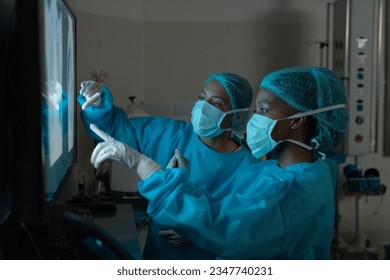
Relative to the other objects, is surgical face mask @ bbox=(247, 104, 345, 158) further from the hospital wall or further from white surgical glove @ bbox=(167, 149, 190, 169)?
the hospital wall

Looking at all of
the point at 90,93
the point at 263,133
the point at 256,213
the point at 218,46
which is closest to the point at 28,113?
the point at 256,213

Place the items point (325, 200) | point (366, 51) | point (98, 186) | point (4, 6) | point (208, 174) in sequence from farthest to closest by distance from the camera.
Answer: point (366, 51), point (98, 186), point (208, 174), point (325, 200), point (4, 6)

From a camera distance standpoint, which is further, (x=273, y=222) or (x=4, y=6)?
(x=273, y=222)

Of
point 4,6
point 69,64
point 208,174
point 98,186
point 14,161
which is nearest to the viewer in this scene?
point 14,161

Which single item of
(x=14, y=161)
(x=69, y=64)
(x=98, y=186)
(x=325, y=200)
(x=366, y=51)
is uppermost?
(x=366, y=51)

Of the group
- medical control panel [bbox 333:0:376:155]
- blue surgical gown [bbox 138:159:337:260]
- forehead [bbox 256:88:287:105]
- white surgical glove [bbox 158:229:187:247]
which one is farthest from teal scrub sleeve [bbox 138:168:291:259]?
medical control panel [bbox 333:0:376:155]

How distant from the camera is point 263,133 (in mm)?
1330

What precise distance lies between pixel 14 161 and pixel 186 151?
994 millimetres

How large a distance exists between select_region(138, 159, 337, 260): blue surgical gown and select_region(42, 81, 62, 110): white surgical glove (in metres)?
0.29

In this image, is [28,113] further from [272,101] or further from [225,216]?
[272,101]

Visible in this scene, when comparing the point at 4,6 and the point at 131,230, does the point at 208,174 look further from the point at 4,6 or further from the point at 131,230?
the point at 4,6

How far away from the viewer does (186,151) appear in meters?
1.76

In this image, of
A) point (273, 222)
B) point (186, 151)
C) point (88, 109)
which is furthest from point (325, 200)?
point (88, 109)

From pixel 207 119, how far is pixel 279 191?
58cm
